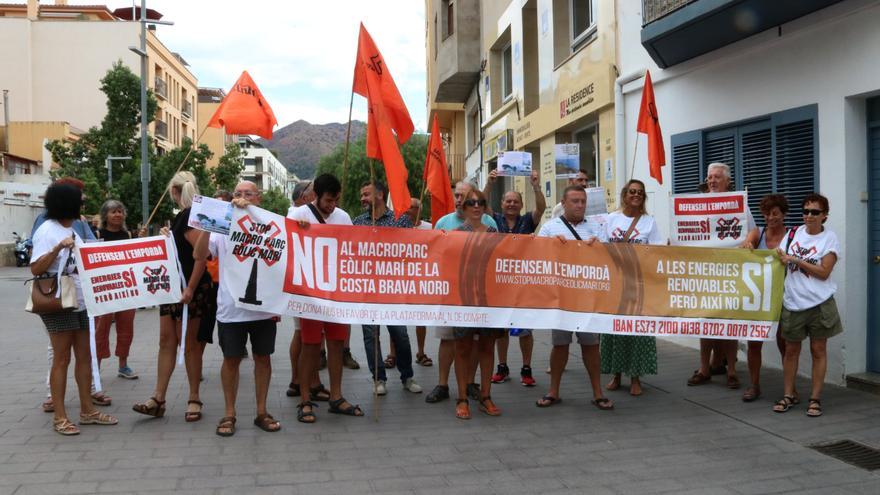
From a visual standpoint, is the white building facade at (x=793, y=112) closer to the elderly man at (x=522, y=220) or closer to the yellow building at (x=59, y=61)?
the elderly man at (x=522, y=220)

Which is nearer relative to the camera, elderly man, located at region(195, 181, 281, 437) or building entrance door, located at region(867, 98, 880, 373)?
elderly man, located at region(195, 181, 281, 437)

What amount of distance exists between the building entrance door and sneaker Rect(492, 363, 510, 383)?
11.4 feet

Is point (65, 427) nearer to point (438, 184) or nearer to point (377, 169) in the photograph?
point (438, 184)

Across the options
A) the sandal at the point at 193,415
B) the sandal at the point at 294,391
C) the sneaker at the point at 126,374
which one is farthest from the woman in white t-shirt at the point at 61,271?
the sneaker at the point at 126,374

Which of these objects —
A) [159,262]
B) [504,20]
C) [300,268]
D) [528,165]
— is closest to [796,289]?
[528,165]

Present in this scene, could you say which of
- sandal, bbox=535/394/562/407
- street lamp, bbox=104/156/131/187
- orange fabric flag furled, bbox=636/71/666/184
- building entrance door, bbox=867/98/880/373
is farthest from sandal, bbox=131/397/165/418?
street lamp, bbox=104/156/131/187

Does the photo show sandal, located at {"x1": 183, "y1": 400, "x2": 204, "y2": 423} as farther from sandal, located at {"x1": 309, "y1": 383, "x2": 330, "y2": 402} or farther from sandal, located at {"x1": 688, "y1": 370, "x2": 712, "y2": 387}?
sandal, located at {"x1": 688, "y1": 370, "x2": 712, "y2": 387}

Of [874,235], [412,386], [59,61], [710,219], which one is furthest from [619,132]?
[59,61]

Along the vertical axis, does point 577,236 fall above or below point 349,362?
above

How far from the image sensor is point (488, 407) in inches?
264

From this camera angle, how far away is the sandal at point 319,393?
720 cm

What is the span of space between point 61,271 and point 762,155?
7160mm

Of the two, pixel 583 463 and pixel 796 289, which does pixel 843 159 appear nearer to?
pixel 796 289

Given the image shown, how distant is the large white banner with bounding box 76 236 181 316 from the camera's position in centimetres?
614
